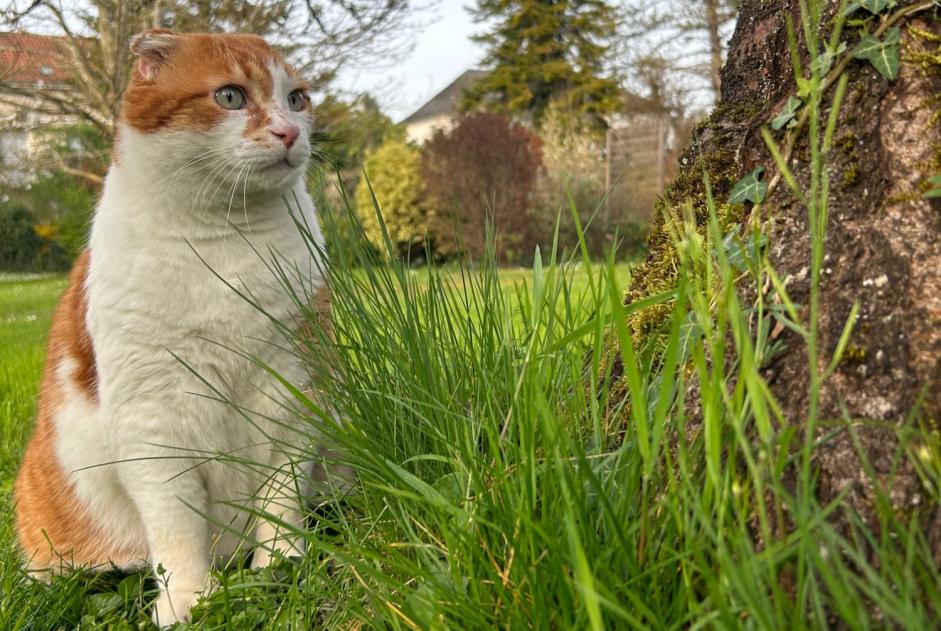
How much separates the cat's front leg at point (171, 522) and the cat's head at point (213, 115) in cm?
71

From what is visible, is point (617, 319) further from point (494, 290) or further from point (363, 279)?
point (363, 279)

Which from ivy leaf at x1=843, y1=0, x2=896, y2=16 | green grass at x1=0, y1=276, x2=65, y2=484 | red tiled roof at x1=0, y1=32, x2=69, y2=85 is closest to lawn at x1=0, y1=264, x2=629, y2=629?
ivy leaf at x1=843, y1=0, x2=896, y2=16

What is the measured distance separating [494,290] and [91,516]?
Answer: 1.37 m

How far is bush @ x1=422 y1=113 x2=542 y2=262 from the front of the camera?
1453 cm

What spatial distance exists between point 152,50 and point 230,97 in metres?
0.27

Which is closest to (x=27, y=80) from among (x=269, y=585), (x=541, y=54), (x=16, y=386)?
(x=16, y=386)

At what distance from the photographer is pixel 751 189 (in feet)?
4.16

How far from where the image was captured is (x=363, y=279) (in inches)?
68.7

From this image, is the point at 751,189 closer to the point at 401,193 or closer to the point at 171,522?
the point at 171,522

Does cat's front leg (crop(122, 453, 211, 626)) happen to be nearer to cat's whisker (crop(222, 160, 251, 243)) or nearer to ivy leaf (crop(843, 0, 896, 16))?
cat's whisker (crop(222, 160, 251, 243))

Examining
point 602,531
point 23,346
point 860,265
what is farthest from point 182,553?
point 23,346

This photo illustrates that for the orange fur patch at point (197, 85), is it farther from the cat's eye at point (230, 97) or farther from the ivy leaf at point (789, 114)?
the ivy leaf at point (789, 114)

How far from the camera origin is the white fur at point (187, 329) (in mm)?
1848

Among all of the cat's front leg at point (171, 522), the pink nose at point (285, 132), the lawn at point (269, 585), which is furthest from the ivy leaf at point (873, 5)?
the cat's front leg at point (171, 522)
